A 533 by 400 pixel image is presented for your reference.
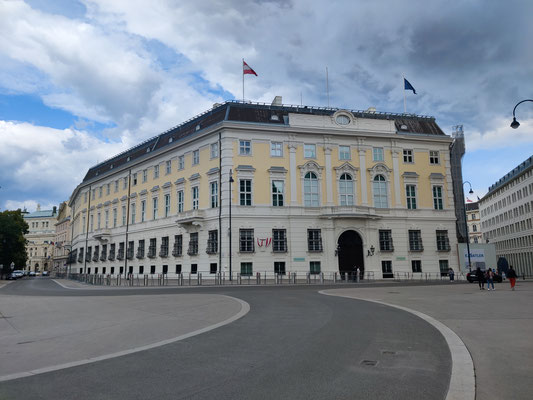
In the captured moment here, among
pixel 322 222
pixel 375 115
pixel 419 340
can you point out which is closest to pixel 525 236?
pixel 375 115

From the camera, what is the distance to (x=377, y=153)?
47156 millimetres

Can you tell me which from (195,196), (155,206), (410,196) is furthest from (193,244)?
(410,196)

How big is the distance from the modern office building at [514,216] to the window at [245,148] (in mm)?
60288

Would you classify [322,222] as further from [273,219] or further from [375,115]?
Answer: [375,115]

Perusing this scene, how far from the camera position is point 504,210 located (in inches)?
3777

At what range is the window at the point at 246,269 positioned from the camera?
4128cm

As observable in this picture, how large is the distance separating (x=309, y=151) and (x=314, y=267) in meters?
12.0

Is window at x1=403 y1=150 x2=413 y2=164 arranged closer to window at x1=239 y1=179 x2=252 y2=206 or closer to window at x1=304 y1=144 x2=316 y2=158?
window at x1=304 y1=144 x2=316 y2=158

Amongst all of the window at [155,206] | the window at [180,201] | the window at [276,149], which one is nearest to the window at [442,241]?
the window at [276,149]

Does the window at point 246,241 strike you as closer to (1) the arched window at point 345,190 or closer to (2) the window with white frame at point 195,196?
(2) the window with white frame at point 195,196

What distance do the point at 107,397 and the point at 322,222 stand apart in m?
38.7

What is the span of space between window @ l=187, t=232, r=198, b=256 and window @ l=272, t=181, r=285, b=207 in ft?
29.2

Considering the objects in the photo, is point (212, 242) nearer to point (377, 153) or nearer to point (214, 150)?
point (214, 150)

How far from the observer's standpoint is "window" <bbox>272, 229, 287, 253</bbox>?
42.3 meters
